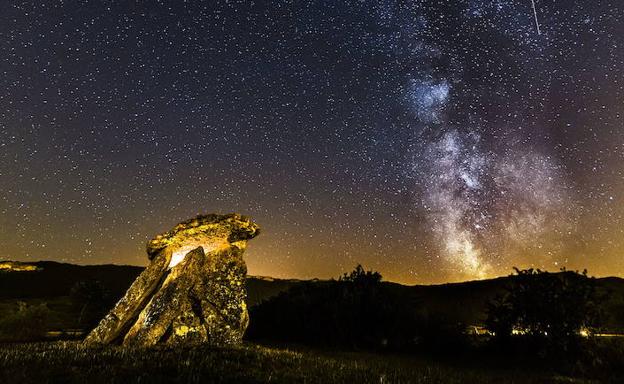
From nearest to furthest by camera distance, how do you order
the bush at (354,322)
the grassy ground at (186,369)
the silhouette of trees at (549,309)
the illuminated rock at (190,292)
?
the grassy ground at (186,369) < the illuminated rock at (190,292) < the silhouette of trees at (549,309) < the bush at (354,322)

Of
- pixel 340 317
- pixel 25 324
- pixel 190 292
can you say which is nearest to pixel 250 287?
pixel 25 324

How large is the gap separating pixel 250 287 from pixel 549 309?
5351 centimetres

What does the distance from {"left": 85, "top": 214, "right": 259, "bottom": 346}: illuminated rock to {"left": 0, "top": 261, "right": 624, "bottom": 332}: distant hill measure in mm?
31217

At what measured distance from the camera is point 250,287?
214ft

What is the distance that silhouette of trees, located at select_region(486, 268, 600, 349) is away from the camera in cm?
1577

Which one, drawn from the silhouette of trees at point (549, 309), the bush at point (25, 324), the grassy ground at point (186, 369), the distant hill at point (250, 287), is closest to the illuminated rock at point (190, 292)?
the grassy ground at point (186, 369)

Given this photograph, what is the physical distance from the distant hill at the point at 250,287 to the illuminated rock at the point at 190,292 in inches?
1229

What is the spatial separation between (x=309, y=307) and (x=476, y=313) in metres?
36.5

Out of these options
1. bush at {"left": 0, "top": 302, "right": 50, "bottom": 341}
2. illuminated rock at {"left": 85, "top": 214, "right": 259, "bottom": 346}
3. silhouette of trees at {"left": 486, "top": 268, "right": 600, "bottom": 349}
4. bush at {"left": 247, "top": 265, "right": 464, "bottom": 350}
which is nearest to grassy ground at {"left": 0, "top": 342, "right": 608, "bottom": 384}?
illuminated rock at {"left": 85, "top": 214, "right": 259, "bottom": 346}

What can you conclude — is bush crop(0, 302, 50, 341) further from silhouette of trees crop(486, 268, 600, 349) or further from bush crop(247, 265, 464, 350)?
silhouette of trees crop(486, 268, 600, 349)

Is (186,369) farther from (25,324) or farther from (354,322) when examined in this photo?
(25,324)

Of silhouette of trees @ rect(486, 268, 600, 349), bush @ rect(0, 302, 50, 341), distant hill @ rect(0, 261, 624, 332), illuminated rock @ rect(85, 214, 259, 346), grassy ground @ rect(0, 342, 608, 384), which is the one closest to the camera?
grassy ground @ rect(0, 342, 608, 384)

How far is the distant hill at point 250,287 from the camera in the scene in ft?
165

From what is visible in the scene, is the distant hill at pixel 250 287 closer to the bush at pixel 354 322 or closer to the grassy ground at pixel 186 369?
the bush at pixel 354 322
